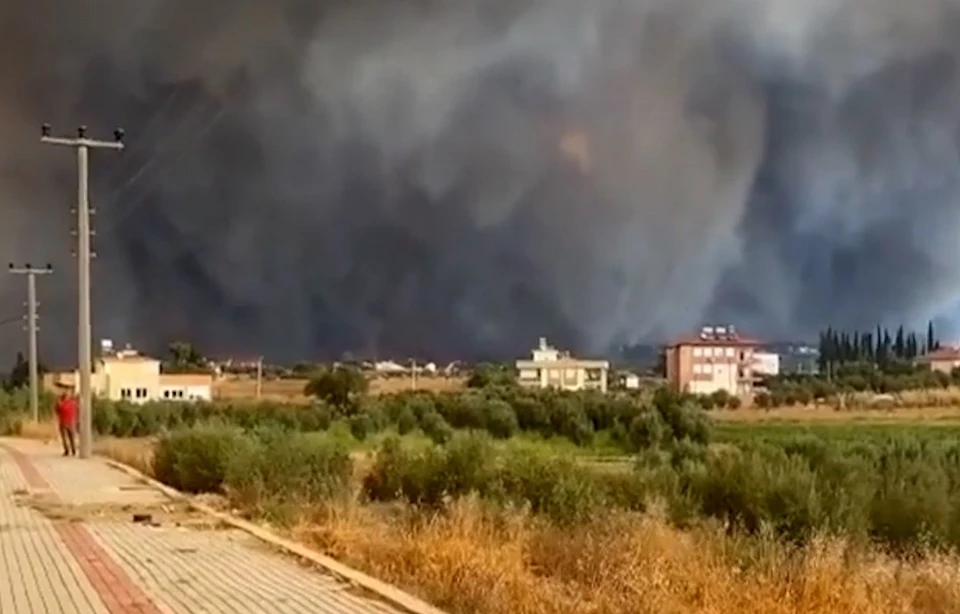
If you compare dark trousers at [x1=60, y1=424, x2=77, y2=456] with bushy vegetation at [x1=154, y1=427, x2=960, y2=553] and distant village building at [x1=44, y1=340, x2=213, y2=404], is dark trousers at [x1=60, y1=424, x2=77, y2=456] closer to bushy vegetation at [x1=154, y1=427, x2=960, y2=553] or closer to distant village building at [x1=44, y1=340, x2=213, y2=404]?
bushy vegetation at [x1=154, y1=427, x2=960, y2=553]

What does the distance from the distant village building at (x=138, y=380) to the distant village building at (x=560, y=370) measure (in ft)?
121

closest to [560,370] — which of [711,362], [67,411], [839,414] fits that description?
[711,362]

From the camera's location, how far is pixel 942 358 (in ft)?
480

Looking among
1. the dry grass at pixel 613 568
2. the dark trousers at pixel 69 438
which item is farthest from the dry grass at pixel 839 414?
the dry grass at pixel 613 568

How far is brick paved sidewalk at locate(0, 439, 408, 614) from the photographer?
11.4 meters

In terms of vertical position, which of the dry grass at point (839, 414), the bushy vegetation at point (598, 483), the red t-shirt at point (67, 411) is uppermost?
the red t-shirt at point (67, 411)

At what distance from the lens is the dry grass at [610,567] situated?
1155 cm

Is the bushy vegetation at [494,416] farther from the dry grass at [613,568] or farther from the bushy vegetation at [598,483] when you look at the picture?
the dry grass at [613,568]

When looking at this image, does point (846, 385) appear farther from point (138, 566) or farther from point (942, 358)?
point (138, 566)

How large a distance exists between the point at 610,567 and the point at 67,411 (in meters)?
24.4

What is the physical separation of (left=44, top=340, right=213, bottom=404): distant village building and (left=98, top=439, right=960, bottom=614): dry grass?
68.9m

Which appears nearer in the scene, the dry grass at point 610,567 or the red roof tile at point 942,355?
the dry grass at point 610,567

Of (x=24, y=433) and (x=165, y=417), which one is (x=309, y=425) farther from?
(x=24, y=433)

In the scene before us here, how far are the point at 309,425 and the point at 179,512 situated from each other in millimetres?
41233
